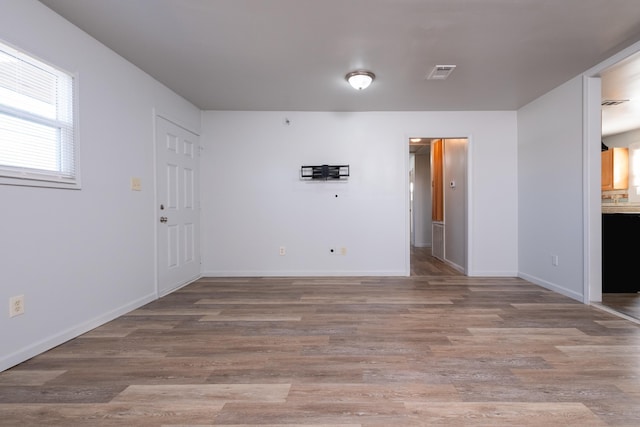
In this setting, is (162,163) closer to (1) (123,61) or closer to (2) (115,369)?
(1) (123,61)

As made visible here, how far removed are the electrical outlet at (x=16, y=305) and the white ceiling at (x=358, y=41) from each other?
206cm

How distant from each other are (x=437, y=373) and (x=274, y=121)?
389cm

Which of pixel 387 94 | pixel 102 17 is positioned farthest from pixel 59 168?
pixel 387 94

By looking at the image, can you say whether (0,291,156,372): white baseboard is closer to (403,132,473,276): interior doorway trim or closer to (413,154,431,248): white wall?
(403,132,473,276): interior doorway trim

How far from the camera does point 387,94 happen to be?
12.6 feet

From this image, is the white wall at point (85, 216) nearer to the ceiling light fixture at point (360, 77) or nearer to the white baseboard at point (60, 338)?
the white baseboard at point (60, 338)

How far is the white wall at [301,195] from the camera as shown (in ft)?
15.0

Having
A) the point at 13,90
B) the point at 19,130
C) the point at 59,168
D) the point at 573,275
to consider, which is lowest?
the point at 573,275

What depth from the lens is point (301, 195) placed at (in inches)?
182

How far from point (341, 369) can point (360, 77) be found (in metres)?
2.74

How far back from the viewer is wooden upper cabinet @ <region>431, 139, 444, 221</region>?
236 inches

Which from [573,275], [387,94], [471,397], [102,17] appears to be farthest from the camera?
[387,94]

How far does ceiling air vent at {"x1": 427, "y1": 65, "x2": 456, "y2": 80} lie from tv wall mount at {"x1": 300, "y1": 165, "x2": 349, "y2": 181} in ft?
5.60

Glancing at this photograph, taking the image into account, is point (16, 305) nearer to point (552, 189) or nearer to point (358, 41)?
point (358, 41)
